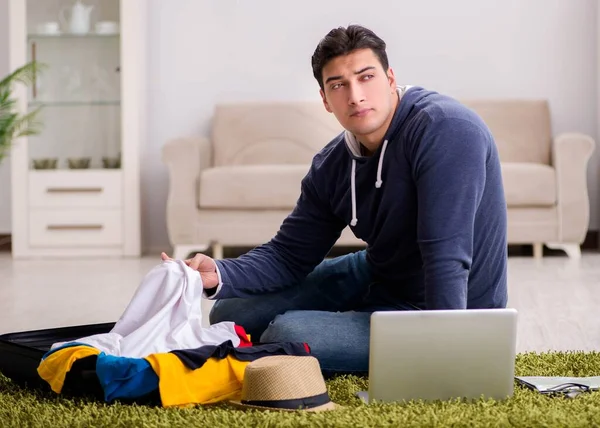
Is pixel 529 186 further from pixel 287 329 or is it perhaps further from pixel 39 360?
pixel 39 360

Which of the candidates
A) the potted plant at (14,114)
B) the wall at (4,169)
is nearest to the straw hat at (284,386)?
the potted plant at (14,114)

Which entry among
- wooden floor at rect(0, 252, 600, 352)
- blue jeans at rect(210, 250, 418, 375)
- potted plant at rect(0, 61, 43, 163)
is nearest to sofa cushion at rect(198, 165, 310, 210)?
wooden floor at rect(0, 252, 600, 352)

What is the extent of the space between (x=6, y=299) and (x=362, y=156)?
6.71 ft

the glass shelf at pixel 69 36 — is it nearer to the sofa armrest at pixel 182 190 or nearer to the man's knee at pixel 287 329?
the sofa armrest at pixel 182 190

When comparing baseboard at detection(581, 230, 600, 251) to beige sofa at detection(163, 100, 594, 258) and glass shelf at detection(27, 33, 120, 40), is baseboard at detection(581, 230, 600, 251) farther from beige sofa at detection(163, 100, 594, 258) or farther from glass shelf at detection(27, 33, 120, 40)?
glass shelf at detection(27, 33, 120, 40)

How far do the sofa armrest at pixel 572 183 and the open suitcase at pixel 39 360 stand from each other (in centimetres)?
324

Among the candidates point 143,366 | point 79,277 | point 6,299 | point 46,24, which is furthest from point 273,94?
point 143,366

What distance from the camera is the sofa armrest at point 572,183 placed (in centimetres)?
499

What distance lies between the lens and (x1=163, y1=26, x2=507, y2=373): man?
1.93 meters

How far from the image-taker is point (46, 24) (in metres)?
5.48

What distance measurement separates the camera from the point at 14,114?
4.85m

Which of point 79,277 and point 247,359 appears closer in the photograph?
point 247,359

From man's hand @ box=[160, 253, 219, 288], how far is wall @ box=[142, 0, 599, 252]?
356 centimetres

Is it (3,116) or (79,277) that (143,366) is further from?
(3,116)
